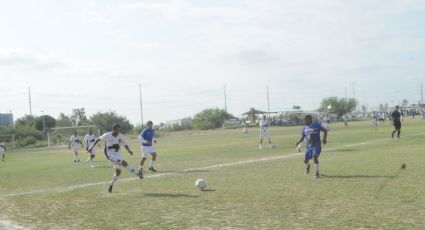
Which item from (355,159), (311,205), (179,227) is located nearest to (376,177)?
(311,205)

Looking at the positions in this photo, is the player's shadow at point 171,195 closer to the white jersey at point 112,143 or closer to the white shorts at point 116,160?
the white shorts at point 116,160

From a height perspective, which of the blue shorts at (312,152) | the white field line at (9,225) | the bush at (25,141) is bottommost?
the white field line at (9,225)

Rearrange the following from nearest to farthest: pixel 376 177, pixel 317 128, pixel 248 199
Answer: pixel 248 199
pixel 376 177
pixel 317 128

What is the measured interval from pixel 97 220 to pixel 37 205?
334 centimetres

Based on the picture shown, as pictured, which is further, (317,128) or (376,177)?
(317,128)

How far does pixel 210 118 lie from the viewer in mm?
126750

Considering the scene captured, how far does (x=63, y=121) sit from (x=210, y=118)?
35670 millimetres

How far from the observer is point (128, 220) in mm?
10414

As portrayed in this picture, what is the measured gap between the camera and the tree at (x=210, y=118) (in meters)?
114

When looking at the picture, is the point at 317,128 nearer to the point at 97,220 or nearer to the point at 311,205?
the point at 311,205

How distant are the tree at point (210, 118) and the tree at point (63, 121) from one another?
99.6 feet

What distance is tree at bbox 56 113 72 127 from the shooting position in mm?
121806

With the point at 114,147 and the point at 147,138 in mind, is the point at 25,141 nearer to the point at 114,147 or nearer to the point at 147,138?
the point at 147,138

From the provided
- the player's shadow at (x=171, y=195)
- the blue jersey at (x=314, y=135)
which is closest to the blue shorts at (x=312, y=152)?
the blue jersey at (x=314, y=135)
